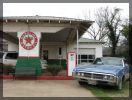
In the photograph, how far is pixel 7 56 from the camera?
18688 mm

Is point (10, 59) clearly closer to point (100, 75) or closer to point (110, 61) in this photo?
point (110, 61)

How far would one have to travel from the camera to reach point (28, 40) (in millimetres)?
15742

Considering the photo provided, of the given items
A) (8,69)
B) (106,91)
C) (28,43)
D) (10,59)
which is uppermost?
(28,43)

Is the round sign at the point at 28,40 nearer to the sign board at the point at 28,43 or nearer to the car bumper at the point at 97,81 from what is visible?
the sign board at the point at 28,43

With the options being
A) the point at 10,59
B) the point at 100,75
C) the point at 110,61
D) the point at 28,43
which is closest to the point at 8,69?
the point at 28,43

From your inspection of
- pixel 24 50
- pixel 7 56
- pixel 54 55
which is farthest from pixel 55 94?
pixel 54 55

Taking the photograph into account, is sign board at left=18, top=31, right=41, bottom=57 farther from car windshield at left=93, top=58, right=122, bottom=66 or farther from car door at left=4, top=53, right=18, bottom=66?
car windshield at left=93, top=58, right=122, bottom=66

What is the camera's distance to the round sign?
15.8m

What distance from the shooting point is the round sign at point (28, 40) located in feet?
51.7

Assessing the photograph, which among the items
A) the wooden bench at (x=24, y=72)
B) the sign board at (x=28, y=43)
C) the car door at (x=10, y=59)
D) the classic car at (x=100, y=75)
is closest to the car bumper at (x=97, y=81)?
the classic car at (x=100, y=75)

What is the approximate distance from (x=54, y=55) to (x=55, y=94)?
16.6 meters

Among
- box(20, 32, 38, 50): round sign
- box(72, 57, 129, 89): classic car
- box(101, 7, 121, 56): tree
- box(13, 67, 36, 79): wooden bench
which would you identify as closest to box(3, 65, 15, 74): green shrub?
box(13, 67, 36, 79): wooden bench

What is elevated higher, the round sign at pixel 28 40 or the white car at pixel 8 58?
the round sign at pixel 28 40

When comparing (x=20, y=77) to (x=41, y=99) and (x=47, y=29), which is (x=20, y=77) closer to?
(x=47, y=29)
